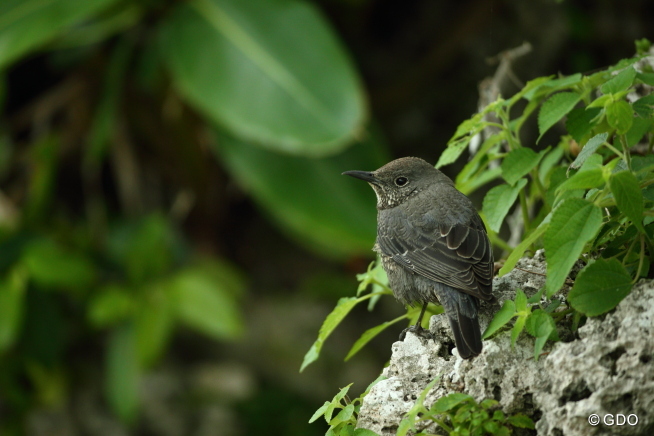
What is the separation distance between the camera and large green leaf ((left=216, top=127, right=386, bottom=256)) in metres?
5.49

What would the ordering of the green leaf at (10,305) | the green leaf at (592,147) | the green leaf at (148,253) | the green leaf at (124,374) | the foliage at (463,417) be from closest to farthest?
the foliage at (463,417), the green leaf at (592,147), the green leaf at (10,305), the green leaf at (148,253), the green leaf at (124,374)

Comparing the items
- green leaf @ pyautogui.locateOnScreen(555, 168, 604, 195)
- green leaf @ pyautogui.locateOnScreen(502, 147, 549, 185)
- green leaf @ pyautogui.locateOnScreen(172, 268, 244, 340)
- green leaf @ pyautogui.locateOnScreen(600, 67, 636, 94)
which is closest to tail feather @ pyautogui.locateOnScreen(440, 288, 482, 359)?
green leaf @ pyautogui.locateOnScreen(502, 147, 549, 185)

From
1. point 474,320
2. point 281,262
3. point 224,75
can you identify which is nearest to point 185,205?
point 281,262

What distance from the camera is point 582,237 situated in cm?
176

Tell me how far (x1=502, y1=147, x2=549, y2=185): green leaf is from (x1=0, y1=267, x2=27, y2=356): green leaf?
413 centimetres

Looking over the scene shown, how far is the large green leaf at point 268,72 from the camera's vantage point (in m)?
5.02

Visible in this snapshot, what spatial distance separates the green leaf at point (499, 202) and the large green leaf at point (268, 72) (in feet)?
8.50

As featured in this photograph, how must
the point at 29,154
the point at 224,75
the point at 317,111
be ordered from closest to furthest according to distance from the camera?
the point at 317,111 < the point at 224,75 < the point at 29,154

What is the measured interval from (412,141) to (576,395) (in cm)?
571

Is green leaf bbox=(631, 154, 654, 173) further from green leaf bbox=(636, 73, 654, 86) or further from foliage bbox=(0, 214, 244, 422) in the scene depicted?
foliage bbox=(0, 214, 244, 422)

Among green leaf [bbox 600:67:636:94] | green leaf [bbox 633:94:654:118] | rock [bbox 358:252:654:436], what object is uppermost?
green leaf [bbox 600:67:636:94]

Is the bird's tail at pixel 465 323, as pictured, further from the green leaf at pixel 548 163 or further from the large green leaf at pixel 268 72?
the large green leaf at pixel 268 72

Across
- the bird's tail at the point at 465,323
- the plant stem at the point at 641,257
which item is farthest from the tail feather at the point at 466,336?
the plant stem at the point at 641,257

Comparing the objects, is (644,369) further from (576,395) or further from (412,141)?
(412,141)
